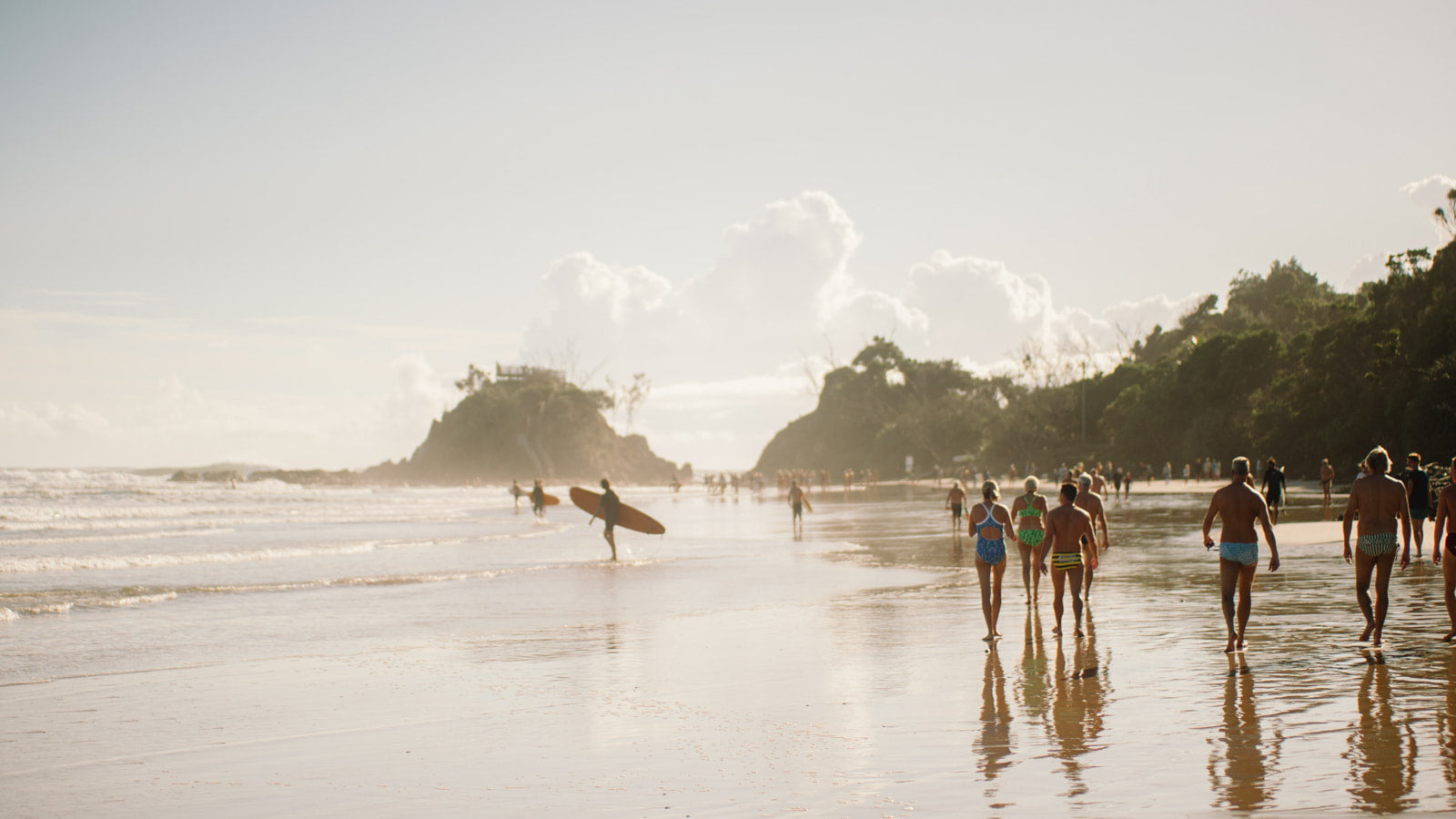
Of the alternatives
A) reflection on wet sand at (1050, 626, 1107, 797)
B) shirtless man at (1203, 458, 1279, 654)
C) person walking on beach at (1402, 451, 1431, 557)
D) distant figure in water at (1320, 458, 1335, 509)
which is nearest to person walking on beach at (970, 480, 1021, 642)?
reflection on wet sand at (1050, 626, 1107, 797)

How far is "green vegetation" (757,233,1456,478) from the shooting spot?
40375 mm

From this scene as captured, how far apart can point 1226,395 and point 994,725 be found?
209ft

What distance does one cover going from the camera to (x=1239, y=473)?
8.78m

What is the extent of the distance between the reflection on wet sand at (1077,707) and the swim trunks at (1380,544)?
2.52m

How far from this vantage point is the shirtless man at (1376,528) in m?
8.54

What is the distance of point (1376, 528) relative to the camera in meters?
8.66

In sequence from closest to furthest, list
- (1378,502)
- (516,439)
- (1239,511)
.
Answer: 1. (1239,511)
2. (1378,502)
3. (516,439)

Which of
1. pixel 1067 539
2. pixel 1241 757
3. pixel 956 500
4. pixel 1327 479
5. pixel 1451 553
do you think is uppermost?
pixel 1067 539

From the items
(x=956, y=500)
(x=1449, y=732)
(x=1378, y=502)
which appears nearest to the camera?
(x=1449, y=732)

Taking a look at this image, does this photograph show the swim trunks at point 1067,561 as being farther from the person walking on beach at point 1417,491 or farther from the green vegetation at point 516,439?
the green vegetation at point 516,439

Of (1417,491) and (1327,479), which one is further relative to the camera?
(1327,479)

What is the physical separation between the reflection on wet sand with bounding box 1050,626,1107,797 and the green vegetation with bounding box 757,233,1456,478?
35.6 m

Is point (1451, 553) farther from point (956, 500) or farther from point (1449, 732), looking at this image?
point (956, 500)

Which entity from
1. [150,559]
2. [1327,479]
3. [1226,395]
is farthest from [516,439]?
[1327,479]
